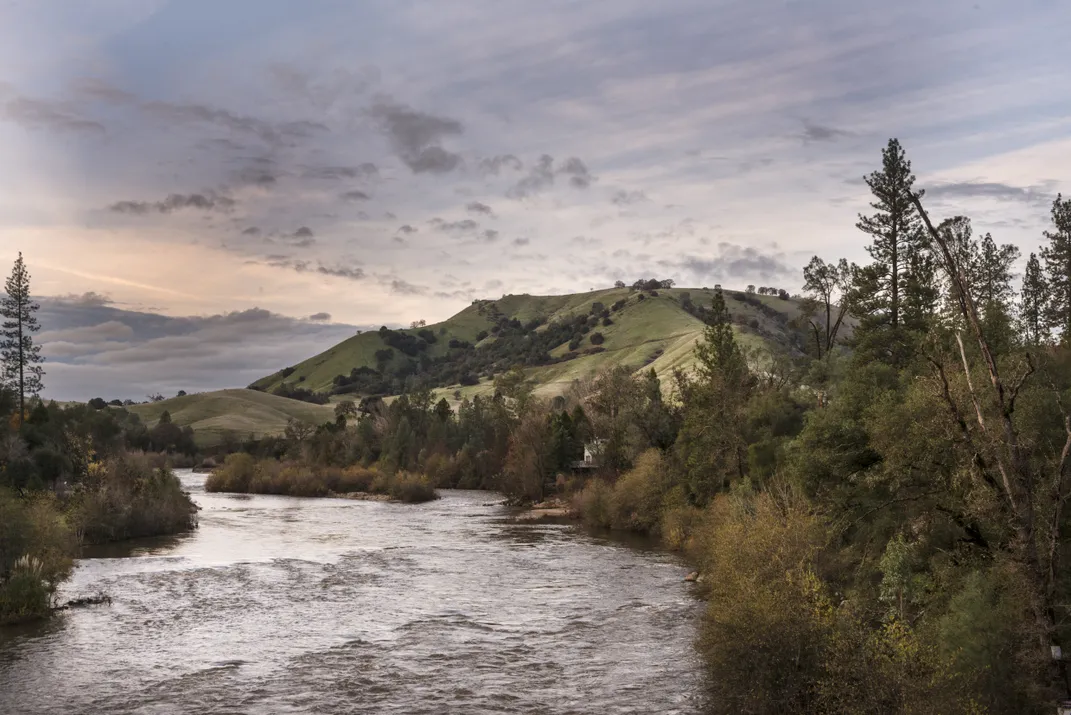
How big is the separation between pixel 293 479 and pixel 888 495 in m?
104

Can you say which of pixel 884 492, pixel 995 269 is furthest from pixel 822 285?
pixel 884 492

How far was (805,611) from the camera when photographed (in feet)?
80.4

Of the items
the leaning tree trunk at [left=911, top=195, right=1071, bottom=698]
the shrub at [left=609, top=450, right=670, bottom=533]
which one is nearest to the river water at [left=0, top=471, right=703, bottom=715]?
the shrub at [left=609, top=450, right=670, bottom=533]

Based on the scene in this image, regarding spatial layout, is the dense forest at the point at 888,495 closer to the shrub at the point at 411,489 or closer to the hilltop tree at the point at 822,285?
the hilltop tree at the point at 822,285

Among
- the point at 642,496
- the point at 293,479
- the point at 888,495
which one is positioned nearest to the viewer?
the point at 888,495

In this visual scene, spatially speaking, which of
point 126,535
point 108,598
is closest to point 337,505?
point 126,535

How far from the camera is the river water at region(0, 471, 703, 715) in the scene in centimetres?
2798

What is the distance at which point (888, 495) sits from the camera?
36844mm

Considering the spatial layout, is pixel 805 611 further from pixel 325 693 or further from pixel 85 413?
pixel 85 413

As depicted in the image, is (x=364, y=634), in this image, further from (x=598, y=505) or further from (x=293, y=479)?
(x=293, y=479)

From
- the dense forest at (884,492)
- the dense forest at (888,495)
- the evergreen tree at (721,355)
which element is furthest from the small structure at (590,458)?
the evergreen tree at (721,355)

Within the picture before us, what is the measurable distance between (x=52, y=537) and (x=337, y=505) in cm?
6562

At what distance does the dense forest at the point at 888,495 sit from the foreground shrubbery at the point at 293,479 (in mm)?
51944

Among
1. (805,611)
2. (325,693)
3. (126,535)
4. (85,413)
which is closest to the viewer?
(805,611)
